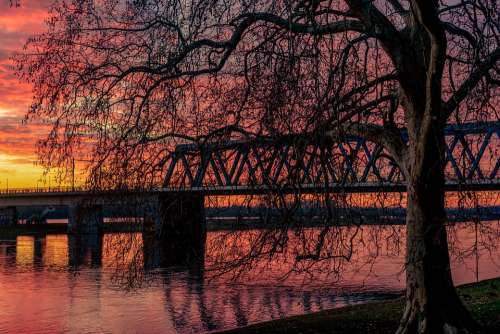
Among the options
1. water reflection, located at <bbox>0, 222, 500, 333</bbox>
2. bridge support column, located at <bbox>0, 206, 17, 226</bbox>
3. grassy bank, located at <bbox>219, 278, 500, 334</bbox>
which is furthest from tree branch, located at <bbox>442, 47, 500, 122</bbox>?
bridge support column, located at <bbox>0, 206, 17, 226</bbox>

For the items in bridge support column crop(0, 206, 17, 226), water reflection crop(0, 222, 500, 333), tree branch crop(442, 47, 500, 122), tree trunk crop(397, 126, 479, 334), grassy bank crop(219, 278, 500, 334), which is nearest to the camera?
tree branch crop(442, 47, 500, 122)

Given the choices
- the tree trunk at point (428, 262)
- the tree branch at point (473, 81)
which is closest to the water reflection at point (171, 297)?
the tree trunk at point (428, 262)

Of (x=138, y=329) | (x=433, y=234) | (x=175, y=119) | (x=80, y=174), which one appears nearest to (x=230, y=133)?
(x=175, y=119)

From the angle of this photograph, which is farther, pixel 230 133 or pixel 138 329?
pixel 138 329

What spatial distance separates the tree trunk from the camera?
11.8 meters

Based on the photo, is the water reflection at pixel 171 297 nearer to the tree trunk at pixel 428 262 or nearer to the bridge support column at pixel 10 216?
the tree trunk at pixel 428 262

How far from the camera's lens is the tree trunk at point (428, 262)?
11.8 m

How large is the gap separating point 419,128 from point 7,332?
59.6ft

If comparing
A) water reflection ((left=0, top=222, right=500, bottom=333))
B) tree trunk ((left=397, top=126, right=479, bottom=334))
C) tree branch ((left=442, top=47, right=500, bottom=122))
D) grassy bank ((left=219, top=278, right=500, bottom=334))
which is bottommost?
water reflection ((left=0, top=222, right=500, bottom=333))

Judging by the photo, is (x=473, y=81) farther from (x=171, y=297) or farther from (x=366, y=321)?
(x=171, y=297)

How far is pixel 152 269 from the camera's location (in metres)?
48.1

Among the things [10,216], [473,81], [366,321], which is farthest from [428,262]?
[10,216]

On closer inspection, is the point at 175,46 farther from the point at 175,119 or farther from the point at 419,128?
the point at 419,128

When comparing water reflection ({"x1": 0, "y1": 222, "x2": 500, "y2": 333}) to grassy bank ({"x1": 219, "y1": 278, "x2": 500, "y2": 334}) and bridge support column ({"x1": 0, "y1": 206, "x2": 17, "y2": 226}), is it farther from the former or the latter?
bridge support column ({"x1": 0, "y1": 206, "x2": 17, "y2": 226})
